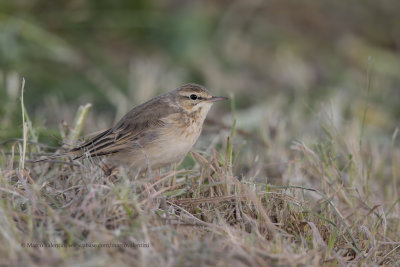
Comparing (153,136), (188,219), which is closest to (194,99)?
(153,136)

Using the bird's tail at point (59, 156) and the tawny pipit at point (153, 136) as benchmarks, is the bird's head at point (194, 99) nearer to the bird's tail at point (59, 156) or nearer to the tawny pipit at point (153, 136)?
the tawny pipit at point (153, 136)

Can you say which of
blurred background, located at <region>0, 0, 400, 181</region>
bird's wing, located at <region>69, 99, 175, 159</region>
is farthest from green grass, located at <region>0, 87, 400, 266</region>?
blurred background, located at <region>0, 0, 400, 181</region>

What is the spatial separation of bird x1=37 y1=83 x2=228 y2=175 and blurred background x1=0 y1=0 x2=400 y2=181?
0.58 meters

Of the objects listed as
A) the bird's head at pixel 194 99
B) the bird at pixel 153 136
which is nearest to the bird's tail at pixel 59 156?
the bird at pixel 153 136

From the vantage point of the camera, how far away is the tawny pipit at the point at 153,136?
5301 millimetres

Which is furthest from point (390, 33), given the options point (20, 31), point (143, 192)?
point (143, 192)

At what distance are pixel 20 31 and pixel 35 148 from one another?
414 centimetres

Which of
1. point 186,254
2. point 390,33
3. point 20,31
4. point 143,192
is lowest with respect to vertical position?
point 186,254

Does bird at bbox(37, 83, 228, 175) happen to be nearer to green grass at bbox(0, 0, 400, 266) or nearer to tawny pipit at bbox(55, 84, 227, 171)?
tawny pipit at bbox(55, 84, 227, 171)

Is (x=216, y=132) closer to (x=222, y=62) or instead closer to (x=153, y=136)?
(x=153, y=136)

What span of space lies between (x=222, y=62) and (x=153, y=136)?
20.5 ft

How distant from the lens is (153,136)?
5500 mm

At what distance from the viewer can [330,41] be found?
43.7 feet

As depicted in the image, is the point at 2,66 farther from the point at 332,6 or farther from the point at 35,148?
the point at 332,6
